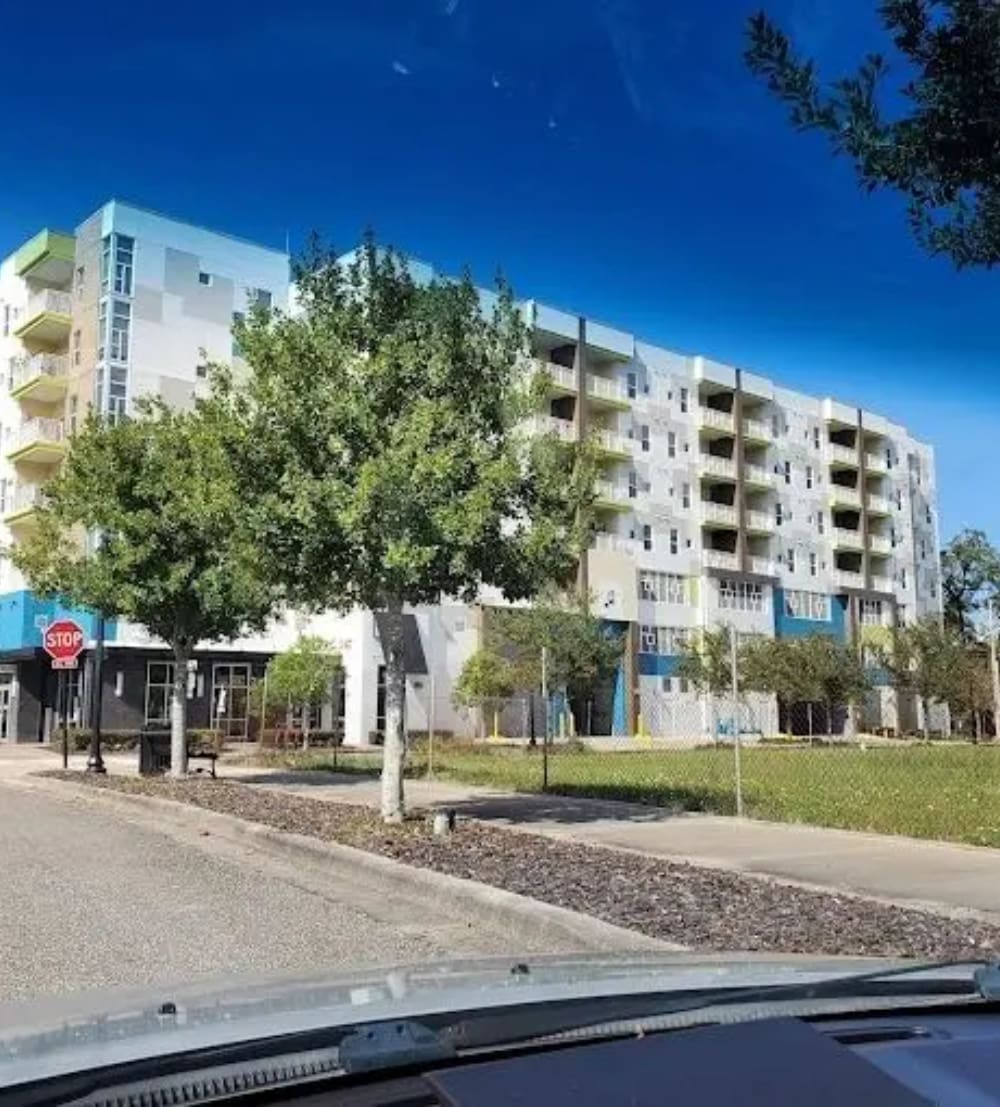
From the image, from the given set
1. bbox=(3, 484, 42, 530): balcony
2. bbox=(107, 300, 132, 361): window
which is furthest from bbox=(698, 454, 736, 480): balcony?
bbox=(3, 484, 42, 530): balcony

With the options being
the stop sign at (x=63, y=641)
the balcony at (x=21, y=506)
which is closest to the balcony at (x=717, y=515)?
the balcony at (x=21, y=506)

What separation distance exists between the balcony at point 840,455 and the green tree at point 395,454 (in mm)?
72373

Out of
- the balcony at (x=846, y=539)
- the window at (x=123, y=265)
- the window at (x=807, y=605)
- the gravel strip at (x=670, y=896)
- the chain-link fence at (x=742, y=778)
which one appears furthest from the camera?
the balcony at (x=846, y=539)

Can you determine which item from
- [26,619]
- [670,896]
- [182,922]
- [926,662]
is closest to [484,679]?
[26,619]

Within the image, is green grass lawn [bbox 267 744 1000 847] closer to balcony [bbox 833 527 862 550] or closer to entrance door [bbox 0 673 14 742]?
entrance door [bbox 0 673 14 742]

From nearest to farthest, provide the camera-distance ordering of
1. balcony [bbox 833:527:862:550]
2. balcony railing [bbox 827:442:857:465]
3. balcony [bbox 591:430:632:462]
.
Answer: balcony [bbox 591:430:632:462] < balcony [bbox 833:527:862:550] < balcony railing [bbox 827:442:857:465]

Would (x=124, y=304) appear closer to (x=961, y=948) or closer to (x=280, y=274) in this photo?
(x=280, y=274)

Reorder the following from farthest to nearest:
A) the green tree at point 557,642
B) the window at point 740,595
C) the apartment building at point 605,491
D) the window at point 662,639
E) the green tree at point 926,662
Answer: the window at point 740,595, the window at point 662,639, the green tree at point 926,662, the apartment building at point 605,491, the green tree at point 557,642

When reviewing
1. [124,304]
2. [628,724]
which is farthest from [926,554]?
[124,304]

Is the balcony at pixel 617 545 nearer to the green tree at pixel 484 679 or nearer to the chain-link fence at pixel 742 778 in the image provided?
the chain-link fence at pixel 742 778

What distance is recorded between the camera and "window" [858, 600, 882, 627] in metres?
83.5

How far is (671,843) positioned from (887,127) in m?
9.23

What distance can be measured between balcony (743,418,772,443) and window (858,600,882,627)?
13.8 m

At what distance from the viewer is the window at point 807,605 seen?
78.4 metres
